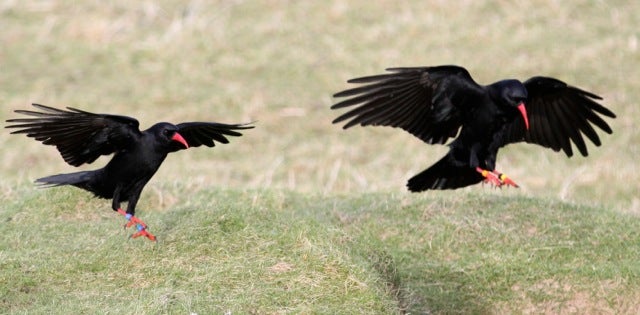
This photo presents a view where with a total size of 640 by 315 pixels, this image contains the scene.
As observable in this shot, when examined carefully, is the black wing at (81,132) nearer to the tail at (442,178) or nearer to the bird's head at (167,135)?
the bird's head at (167,135)

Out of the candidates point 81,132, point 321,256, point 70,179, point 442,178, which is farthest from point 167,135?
point 442,178

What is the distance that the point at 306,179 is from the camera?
12258 millimetres

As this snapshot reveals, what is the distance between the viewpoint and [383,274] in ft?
22.4

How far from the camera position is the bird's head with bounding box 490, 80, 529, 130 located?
748cm

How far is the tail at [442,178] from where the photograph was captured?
318 inches

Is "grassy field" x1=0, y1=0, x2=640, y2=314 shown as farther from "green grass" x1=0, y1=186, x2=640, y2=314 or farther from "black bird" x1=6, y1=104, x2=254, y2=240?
"black bird" x1=6, y1=104, x2=254, y2=240

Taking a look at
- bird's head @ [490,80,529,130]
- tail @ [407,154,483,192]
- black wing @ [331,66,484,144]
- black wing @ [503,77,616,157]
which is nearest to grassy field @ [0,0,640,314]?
tail @ [407,154,483,192]

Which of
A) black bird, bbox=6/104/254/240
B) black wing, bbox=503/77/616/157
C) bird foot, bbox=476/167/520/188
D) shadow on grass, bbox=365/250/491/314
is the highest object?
black wing, bbox=503/77/616/157

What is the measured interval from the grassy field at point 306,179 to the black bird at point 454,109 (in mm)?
387

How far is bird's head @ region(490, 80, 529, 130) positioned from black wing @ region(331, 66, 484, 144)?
0.58 feet

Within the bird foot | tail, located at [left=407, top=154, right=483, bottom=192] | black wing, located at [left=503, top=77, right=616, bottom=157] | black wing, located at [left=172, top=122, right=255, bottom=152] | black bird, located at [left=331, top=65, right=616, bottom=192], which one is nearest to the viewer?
black wing, located at [left=172, top=122, right=255, bottom=152]

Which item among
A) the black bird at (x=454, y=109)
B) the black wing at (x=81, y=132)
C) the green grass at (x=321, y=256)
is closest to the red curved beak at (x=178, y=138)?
the black wing at (x=81, y=132)

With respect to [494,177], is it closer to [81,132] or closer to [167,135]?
[167,135]

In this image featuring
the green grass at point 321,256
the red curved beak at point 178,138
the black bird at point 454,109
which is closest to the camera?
the green grass at point 321,256
